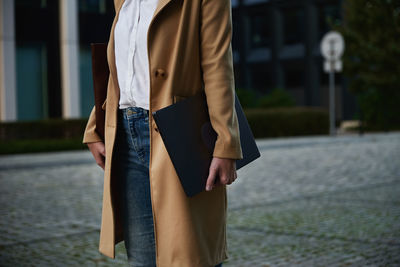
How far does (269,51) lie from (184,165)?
39246mm

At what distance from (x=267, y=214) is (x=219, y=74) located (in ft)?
14.5

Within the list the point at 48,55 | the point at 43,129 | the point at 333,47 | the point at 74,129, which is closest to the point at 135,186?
the point at 43,129

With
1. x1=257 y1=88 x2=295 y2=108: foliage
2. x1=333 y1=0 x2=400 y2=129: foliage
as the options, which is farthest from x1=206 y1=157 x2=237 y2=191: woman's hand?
x1=257 y1=88 x2=295 y2=108: foliage

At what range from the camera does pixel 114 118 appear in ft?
7.91

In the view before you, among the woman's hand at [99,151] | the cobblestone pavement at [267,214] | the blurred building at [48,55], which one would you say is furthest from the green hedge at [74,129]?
the woman's hand at [99,151]

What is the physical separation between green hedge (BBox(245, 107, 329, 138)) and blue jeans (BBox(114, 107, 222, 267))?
19055mm

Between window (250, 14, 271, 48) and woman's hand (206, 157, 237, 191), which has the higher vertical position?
window (250, 14, 271, 48)

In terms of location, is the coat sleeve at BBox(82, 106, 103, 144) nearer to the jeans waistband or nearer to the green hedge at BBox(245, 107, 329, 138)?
the jeans waistband

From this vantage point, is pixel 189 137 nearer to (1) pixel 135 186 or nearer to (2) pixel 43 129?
(1) pixel 135 186

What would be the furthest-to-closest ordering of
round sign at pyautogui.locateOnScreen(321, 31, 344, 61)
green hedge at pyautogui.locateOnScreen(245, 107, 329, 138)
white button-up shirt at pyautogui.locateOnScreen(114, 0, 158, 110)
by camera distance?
1. green hedge at pyautogui.locateOnScreen(245, 107, 329, 138)
2. round sign at pyautogui.locateOnScreen(321, 31, 344, 61)
3. white button-up shirt at pyautogui.locateOnScreen(114, 0, 158, 110)

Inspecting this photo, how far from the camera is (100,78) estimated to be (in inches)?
102

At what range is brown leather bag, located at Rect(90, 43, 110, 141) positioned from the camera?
2572 mm

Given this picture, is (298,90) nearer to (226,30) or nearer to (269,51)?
(269,51)

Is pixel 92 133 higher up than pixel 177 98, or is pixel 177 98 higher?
pixel 177 98
